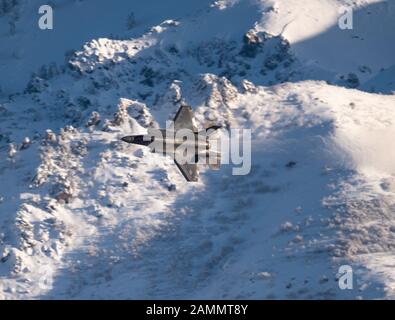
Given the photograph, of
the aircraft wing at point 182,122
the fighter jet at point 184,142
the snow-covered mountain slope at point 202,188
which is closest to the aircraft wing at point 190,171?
the fighter jet at point 184,142

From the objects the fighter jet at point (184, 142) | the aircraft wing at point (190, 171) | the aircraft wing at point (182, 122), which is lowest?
the aircraft wing at point (190, 171)

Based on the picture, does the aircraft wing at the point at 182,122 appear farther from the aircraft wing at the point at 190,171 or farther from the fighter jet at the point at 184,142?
the aircraft wing at the point at 190,171

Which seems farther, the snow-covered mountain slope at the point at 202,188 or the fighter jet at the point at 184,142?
the snow-covered mountain slope at the point at 202,188

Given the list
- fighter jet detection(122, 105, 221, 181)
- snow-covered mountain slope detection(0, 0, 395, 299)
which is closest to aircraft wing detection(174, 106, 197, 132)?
fighter jet detection(122, 105, 221, 181)

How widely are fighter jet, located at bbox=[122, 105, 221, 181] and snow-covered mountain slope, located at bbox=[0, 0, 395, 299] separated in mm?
20309

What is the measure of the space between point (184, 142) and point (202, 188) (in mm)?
39029

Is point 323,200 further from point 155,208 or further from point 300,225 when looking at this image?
point 155,208

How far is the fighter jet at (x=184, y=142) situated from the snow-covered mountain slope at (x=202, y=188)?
2031cm

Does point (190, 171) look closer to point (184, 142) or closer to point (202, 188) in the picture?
point (184, 142)

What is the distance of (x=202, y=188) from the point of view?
179875mm

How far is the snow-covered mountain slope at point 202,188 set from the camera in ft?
542
